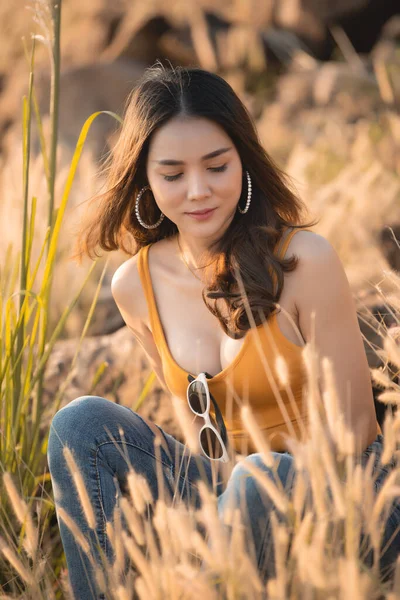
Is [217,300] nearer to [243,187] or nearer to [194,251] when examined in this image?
[194,251]

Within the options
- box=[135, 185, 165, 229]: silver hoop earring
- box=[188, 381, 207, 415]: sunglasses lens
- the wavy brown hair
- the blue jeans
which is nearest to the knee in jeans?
the blue jeans

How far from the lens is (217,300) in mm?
2240

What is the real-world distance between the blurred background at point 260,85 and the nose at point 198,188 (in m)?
1.65

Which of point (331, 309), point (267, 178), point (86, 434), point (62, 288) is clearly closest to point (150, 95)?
point (267, 178)

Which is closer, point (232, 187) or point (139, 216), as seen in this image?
point (232, 187)

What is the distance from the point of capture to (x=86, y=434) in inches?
80.4

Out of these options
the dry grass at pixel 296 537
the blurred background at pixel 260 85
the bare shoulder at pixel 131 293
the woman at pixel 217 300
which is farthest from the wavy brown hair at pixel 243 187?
the blurred background at pixel 260 85

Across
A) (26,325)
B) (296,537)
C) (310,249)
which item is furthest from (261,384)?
(296,537)

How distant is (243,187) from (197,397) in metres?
0.60

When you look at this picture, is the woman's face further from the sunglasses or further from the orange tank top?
the sunglasses

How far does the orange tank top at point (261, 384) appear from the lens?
6.82ft

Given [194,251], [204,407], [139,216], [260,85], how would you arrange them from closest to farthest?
1. [204,407]
2. [194,251]
3. [139,216]
4. [260,85]

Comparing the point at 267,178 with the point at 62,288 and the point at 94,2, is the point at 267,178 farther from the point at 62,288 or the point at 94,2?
the point at 94,2

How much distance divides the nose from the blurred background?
1652 millimetres
